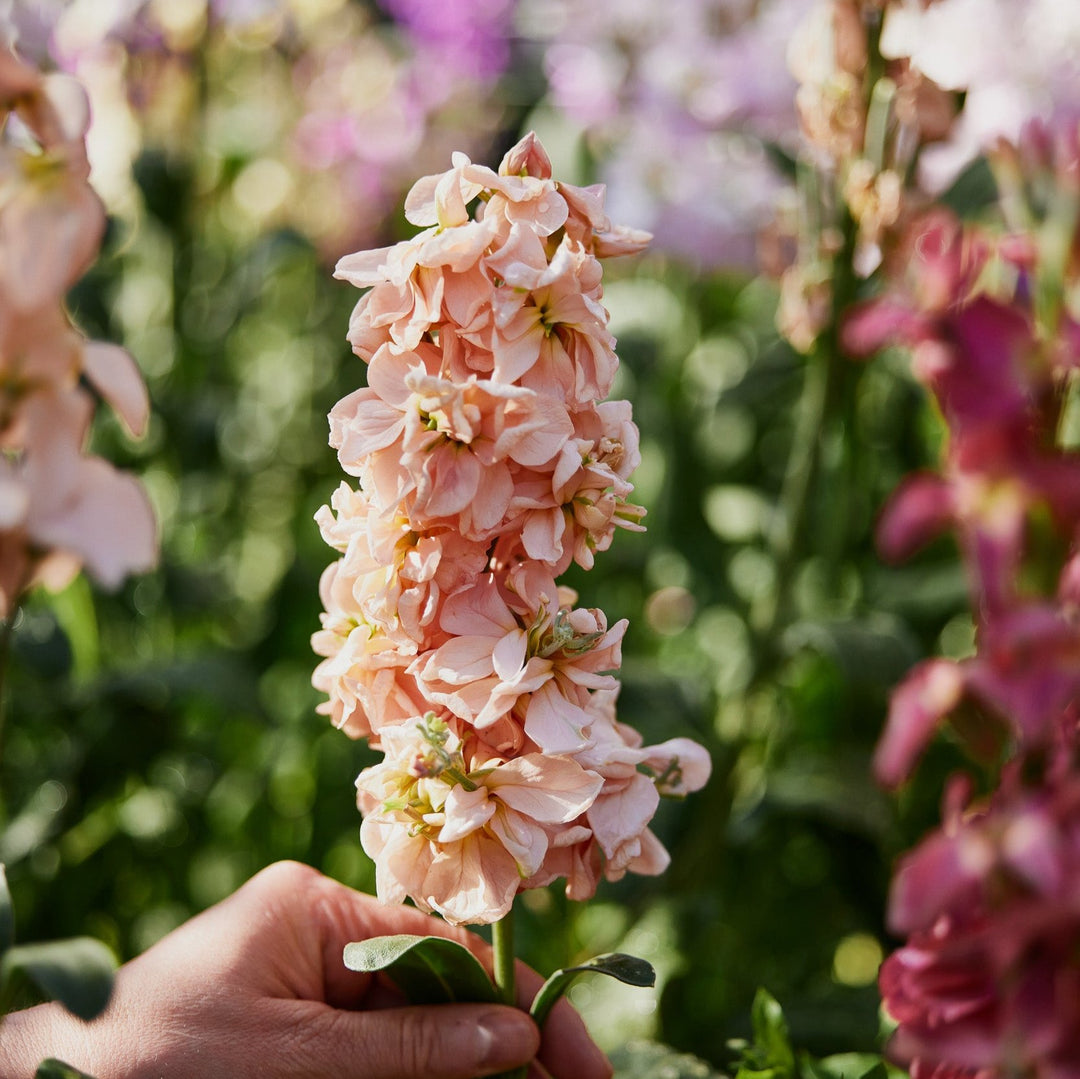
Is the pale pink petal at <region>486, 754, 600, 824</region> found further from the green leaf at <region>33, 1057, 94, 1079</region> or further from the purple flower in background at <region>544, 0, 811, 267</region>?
the purple flower in background at <region>544, 0, 811, 267</region>

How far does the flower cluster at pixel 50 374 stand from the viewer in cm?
38

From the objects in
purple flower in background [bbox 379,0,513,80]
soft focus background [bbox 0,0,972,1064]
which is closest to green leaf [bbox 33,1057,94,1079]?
soft focus background [bbox 0,0,972,1064]

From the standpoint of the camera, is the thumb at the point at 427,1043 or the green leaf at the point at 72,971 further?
the thumb at the point at 427,1043

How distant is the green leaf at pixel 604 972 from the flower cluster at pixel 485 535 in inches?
1.7

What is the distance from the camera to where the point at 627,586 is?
57.4 inches

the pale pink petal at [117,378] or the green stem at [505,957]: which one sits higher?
the pale pink petal at [117,378]

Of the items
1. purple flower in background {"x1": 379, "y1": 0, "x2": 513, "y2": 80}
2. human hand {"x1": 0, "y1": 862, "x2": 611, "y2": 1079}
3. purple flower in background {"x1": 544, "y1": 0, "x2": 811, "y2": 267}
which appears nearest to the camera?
human hand {"x1": 0, "y1": 862, "x2": 611, "y2": 1079}

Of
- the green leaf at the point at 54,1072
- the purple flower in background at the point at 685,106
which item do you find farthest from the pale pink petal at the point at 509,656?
the purple flower in background at the point at 685,106

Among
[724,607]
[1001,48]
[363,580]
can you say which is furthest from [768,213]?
[363,580]

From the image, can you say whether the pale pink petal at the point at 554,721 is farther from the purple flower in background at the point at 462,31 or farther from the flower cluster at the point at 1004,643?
the purple flower in background at the point at 462,31

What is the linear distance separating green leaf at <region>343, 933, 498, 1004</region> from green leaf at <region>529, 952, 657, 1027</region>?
0.03 meters

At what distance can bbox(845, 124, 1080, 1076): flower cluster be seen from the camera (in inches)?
13.8

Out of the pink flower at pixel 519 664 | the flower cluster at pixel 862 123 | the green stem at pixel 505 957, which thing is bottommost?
the green stem at pixel 505 957

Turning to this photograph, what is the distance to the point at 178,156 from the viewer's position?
1.34m
